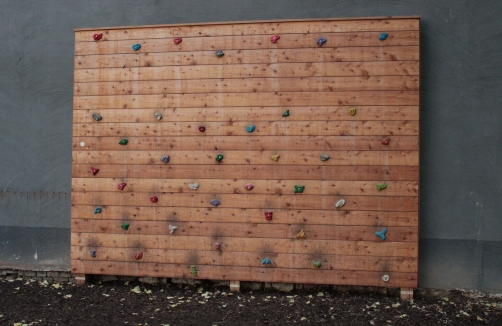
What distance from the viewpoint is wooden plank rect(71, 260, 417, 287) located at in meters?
5.51

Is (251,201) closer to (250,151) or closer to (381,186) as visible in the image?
(250,151)

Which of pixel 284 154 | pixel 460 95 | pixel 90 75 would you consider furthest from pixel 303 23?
pixel 90 75

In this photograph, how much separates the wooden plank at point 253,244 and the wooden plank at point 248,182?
53cm

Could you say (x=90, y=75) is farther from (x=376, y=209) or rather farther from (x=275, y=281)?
(x=376, y=209)

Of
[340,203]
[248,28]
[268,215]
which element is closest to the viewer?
[340,203]

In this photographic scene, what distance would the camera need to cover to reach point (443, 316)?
16.9 ft

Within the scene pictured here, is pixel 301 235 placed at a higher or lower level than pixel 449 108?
lower

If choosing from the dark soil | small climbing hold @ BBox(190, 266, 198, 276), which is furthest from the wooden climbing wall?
the dark soil

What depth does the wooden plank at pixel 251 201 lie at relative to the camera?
5484 mm

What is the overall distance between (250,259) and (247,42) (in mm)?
2413

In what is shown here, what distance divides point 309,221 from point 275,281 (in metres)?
0.76

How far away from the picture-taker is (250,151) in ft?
18.7

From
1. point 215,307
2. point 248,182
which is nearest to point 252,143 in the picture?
point 248,182

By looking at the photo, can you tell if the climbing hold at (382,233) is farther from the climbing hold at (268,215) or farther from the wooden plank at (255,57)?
the wooden plank at (255,57)
